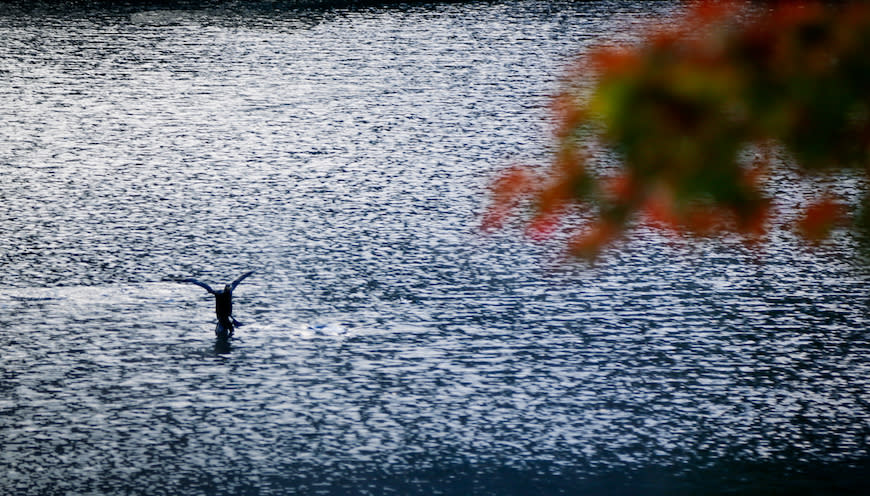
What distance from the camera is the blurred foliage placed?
11.8 ft

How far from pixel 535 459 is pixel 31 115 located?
22.0 metres

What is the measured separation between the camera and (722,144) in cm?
372

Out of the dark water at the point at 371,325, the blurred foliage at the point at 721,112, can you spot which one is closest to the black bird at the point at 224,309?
the dark water at the point at 371,325

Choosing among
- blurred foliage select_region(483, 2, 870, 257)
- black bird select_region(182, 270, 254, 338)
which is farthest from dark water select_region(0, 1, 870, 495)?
blurred foliage select_region(483, 2, 870, 257)

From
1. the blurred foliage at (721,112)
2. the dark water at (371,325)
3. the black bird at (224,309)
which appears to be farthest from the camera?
the black bird at (224,309)

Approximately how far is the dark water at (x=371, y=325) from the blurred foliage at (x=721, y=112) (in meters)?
5.63

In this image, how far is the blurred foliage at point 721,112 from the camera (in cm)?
361

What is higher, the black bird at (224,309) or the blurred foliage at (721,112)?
the blurred foliage at (721,112)

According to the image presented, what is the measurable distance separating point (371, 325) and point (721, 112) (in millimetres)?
16165

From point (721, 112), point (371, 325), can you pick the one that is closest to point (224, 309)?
point (371, 325)

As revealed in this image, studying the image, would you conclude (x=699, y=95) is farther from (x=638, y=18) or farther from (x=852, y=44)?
(x=638, y=18)

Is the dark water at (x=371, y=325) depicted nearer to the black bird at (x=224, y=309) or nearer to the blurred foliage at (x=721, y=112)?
the black bird at (x=224, y=309)

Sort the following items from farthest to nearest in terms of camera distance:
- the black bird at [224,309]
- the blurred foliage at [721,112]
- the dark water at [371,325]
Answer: the black bird at [224,309] < the dark water at [371,325] < the blurred foliage at [721,112]

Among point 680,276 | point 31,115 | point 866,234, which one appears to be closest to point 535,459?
point 680,276
